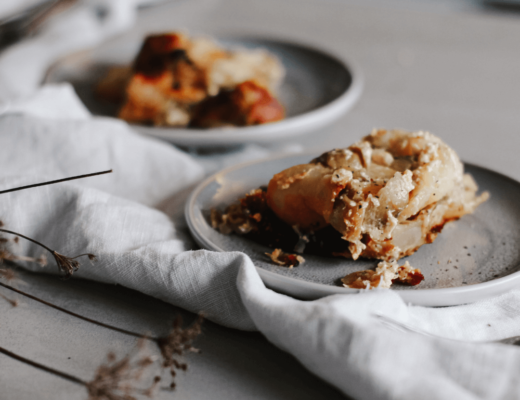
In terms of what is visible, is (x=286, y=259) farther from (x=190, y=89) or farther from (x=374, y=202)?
(x=190, y=89)

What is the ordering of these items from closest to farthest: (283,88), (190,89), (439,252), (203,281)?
(203,281)
(439,252)
(190,89)
(283,88)

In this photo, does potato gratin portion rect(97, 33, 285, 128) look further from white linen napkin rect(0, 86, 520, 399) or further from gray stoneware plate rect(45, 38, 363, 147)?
white linen napkin rect(0, 86, 520, 399)

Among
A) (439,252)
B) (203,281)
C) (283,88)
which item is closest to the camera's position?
(203,281)

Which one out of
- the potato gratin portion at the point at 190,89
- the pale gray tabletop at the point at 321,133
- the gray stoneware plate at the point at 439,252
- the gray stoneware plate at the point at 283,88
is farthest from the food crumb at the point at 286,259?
the potato gratin portion at the point at 190,89

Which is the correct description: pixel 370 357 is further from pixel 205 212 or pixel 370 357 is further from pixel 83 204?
pixel 83 204

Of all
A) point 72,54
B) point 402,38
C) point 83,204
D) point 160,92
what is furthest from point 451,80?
point 83,204

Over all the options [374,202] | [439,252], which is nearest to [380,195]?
[374,202]

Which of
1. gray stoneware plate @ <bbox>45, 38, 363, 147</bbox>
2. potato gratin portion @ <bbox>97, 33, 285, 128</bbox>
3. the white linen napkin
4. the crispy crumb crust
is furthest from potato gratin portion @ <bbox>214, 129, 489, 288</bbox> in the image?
potato gratin portion @ <bbox>97, 33, 285, 128</bbox>
